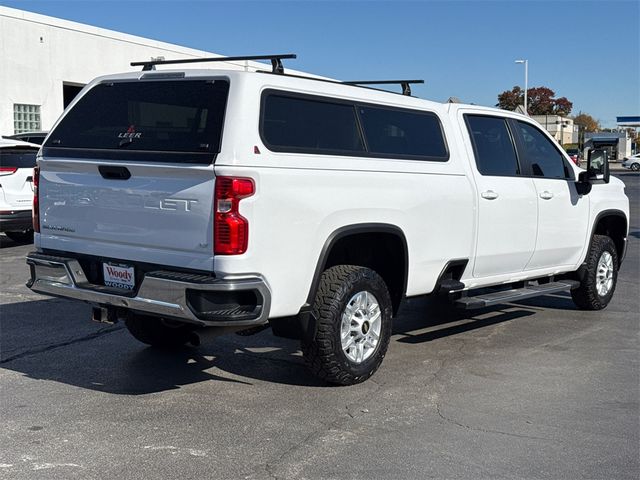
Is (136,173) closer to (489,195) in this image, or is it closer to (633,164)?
(489,195)

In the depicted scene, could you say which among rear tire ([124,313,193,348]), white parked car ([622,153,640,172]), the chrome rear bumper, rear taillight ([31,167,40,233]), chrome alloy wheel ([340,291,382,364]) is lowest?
rear tire ([124,313,193,348])

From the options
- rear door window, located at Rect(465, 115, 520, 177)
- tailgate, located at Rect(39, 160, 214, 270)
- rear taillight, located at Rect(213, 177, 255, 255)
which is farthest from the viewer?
rear door window, located at Rect(465, 115, 520, 177)

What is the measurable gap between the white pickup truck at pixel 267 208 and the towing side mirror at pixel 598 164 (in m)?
1.42

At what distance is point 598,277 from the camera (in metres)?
8.67

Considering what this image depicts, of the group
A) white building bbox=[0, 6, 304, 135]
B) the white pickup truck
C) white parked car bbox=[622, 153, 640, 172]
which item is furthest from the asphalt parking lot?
white parked car bbox=[622, 153, 640, 172]

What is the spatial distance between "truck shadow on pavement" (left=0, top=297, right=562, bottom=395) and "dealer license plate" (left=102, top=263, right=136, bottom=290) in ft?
2.62

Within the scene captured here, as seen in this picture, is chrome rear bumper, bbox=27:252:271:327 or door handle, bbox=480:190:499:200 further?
door handle, bbox=480:190:499:200

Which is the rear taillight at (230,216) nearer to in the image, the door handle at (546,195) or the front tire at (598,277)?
the door handle at (546,195)

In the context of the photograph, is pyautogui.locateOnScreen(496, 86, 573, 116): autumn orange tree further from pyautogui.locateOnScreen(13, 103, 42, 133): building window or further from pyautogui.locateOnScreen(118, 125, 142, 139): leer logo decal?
pyautogui.locateOnScreen(118, 125, 142, 139): leer logo decal

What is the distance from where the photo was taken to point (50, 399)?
5441mm

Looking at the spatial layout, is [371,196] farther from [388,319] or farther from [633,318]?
[633,318]

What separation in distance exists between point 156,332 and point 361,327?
6.13ft

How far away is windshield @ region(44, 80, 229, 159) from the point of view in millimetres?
5059

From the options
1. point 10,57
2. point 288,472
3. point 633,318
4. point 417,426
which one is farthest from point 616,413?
point 10,57
